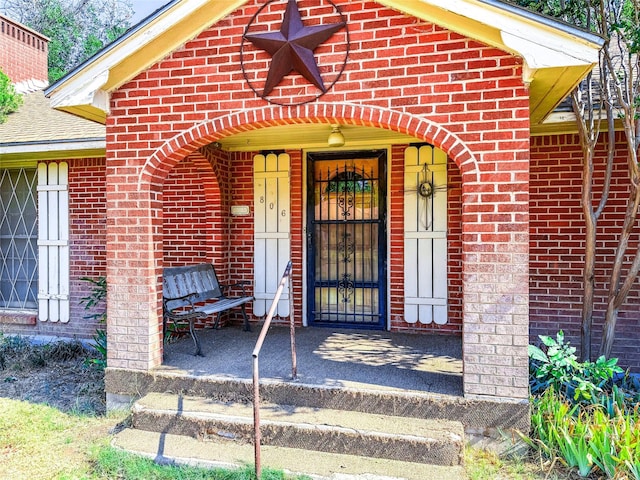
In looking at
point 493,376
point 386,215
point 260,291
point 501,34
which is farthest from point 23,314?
point 501,34

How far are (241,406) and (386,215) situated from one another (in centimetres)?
309

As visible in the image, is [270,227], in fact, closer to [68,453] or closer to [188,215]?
[188,215]

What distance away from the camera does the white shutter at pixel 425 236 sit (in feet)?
18.6

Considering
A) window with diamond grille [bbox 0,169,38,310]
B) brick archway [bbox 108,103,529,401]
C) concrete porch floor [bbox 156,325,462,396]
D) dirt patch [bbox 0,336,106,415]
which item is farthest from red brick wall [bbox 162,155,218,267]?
brick archway [bbox 108,103,529,401]

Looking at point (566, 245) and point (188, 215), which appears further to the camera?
point (188, 215)

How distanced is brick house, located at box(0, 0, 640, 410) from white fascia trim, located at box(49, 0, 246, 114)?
16 millimetres

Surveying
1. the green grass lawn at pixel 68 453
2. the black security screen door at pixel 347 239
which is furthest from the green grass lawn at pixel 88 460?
the black security screen door at pixel 347 239

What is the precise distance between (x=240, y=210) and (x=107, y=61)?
8.91 feet

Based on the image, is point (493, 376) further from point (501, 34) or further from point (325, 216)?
point (325, 216)

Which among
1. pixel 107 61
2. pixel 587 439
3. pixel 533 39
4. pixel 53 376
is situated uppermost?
pixel 107 61

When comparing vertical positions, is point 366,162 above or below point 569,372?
above

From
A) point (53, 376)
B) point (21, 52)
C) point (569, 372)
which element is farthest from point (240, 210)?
point (21, 52)

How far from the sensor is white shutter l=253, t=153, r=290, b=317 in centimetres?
616

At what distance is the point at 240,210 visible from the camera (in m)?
6.32
